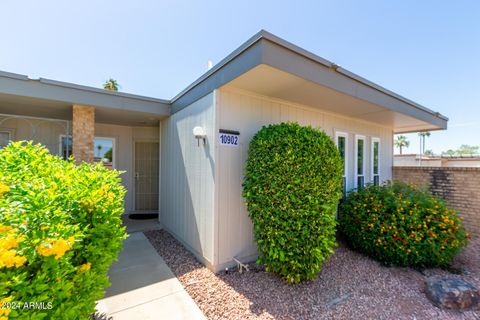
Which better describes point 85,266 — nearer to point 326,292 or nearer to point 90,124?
point 326,292

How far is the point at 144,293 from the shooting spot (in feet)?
9.71

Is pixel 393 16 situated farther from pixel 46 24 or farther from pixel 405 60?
pixel 46 24

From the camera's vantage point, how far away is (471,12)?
16.5 ft

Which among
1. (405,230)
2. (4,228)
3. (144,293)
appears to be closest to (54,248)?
(4,228)

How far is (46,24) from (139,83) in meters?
5.20

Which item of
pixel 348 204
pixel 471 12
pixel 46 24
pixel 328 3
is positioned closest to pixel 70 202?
pixel 348 204

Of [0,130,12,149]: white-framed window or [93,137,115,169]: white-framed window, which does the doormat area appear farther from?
[0,130,12,149]: white-framed window

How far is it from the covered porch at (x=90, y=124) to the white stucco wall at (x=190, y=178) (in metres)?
1.08

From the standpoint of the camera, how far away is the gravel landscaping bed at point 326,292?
261 centimetres

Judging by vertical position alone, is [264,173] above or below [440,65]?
below

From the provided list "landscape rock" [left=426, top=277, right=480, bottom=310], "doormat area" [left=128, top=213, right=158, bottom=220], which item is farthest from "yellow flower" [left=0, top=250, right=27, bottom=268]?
"doormat area" [left=128, top=213, right=158, bottom=220]

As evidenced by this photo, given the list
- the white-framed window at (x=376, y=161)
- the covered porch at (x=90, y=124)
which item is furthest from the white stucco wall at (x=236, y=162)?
the white-framed window at (x=376, y=161)

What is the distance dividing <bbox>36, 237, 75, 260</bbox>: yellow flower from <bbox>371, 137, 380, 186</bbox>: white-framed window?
23.6ft

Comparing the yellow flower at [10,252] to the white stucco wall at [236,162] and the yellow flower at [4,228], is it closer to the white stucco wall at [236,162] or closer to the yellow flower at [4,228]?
the yellow flower at [4,228]
